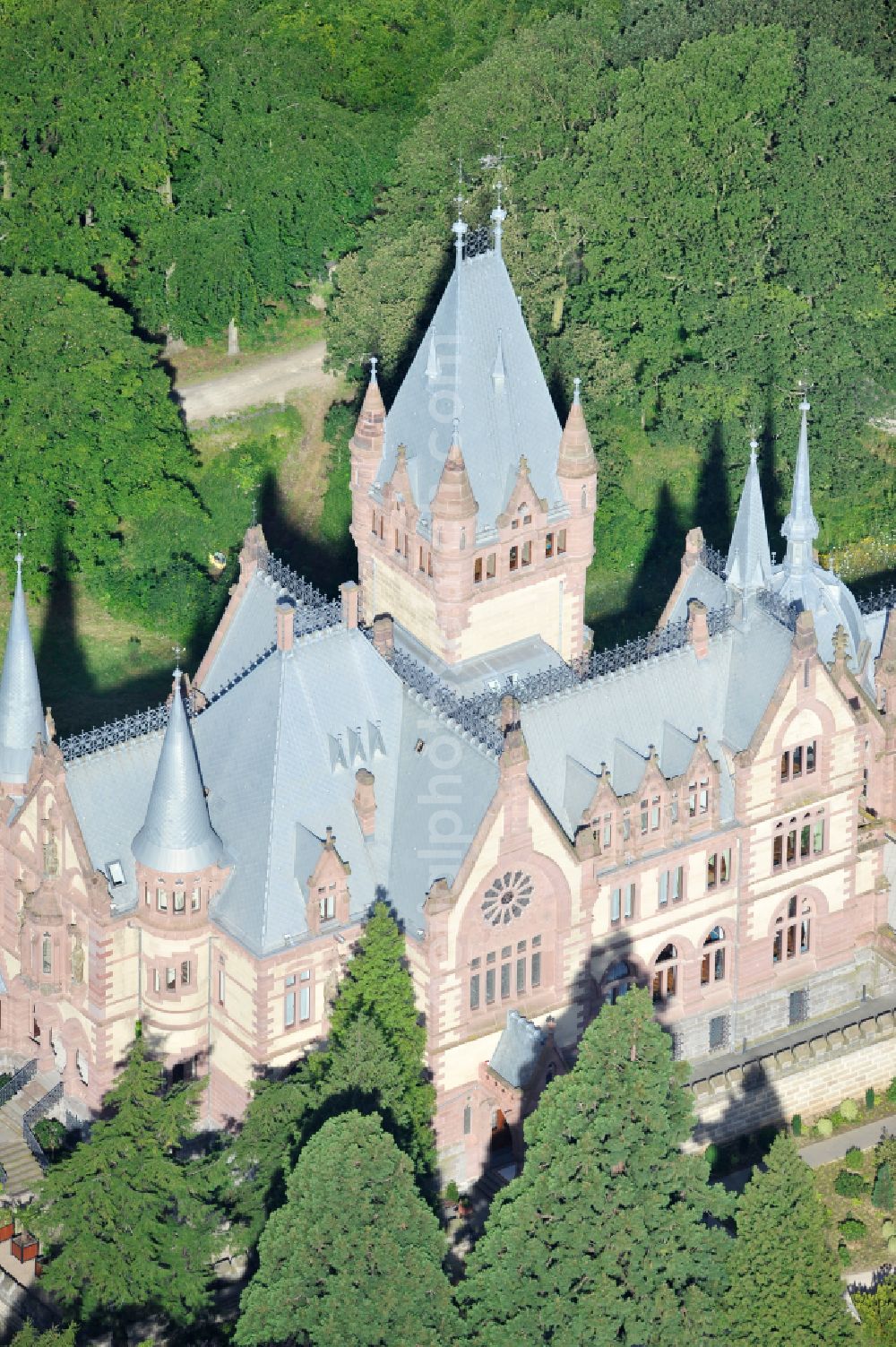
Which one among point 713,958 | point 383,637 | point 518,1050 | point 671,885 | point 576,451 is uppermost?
point 576,451

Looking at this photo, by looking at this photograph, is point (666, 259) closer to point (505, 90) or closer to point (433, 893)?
point (505, 90)

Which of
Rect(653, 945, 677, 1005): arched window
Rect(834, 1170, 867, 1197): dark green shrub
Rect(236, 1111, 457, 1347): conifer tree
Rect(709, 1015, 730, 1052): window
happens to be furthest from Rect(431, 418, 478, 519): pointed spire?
Rect(834, 1170, 867, 1197): dark green shrub

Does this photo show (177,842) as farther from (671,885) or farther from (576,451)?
(576,451)

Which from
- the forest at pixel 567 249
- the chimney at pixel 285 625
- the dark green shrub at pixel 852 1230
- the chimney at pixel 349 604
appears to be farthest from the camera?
the forest at pixel 567 249

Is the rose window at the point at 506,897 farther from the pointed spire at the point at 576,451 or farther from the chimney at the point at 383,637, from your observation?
the pointed spire at the point at 576,451

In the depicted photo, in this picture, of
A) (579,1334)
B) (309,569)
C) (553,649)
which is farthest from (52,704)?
(579,1334)

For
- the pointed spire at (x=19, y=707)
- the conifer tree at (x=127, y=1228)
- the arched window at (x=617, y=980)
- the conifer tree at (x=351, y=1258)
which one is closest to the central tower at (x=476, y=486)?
the arched window at (x=617, y=980)

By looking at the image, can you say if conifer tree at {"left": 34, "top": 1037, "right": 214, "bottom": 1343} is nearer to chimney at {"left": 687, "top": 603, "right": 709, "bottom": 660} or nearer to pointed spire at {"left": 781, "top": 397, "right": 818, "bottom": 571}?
chimney at {"left": 687, "top": 603, "right": 709, "bottom": 660}

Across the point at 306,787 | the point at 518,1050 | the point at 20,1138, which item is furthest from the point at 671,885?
the point at 20,1138
